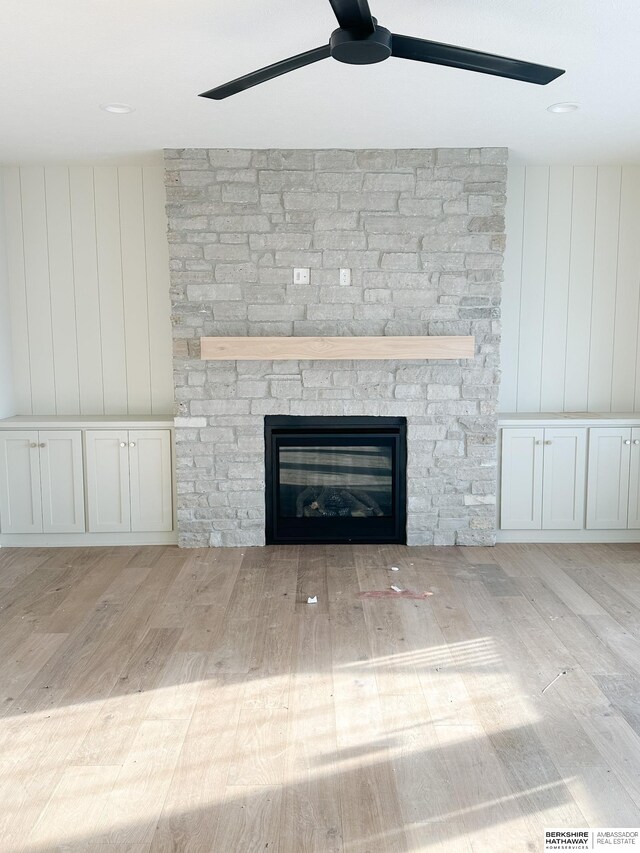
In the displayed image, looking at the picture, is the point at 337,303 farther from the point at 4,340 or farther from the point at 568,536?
the point at 4,340

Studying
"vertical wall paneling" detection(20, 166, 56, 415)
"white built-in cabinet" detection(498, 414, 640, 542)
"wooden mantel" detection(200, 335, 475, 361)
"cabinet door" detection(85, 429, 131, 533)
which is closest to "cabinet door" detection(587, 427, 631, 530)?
"white built-in cabinet" detection(498, 414, 640, 542)

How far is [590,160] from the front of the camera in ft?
15.7

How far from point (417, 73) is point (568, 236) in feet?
7.48

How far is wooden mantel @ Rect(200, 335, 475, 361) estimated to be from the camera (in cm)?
443

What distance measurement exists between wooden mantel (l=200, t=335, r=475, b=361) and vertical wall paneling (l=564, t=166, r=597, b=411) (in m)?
1.06

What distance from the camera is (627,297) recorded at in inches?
199

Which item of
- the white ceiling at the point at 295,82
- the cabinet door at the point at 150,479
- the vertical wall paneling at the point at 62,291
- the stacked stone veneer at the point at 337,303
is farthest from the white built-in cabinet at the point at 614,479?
the vertical wall paneling at the point at 62,291

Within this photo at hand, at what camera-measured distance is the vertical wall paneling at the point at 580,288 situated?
4973 millimetres

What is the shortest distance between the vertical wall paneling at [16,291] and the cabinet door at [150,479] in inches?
38.7

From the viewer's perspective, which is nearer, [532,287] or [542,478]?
[542,478]

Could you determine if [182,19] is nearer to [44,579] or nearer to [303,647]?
[303,647]

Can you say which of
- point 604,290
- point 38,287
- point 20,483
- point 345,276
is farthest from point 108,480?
point 604,290

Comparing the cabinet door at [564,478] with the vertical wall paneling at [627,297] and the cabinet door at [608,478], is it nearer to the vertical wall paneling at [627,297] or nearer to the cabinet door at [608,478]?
the cabinet door at [608,478]

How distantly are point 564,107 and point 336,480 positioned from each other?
2545mm
